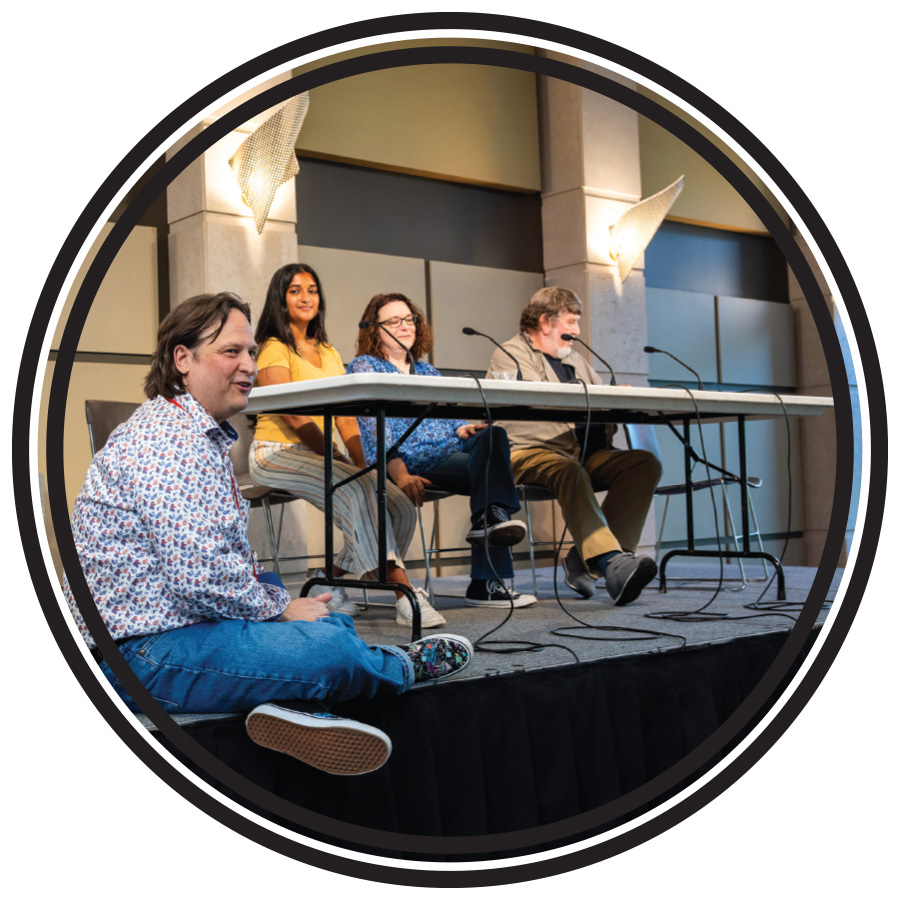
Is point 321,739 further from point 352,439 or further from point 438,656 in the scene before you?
point 352,439

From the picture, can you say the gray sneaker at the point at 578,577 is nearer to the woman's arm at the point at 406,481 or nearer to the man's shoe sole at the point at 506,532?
the man's shoe sole at the point at 506,532

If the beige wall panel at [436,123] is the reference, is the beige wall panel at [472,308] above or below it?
below

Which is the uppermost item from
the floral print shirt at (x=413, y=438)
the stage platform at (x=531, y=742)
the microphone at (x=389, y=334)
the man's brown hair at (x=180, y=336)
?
the microphone at (x=389, y=334)

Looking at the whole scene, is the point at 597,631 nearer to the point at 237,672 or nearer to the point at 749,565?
the point at 237,672

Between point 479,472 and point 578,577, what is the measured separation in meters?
0.58

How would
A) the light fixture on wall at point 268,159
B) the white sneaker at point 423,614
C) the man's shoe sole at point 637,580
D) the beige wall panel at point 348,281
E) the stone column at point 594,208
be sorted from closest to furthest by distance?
the white sneaker at point 423,614 → the man's shoe sole at point 637,580 → the light fixture on wall at point 268,159 → the beige wall panel at point 348,281 → the stone column at point 594,208

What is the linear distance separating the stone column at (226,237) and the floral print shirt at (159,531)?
91.0 inches

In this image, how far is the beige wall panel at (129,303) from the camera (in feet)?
12.6

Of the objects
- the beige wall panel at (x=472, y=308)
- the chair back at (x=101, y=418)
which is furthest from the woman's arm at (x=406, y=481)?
the beige wall panel at (x=472, y=308)

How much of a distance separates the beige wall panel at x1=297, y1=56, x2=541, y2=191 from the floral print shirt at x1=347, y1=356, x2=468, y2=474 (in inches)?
74.7

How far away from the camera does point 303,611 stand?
1.70 meters

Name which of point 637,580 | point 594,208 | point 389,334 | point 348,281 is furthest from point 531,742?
point 594,208

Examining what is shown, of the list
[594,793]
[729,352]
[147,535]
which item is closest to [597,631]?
[594,793]

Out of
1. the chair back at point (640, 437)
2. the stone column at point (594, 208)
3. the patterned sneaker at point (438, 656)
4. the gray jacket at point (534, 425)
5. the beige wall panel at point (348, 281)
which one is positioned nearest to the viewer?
the patterned sneaker at point (438, 656)
